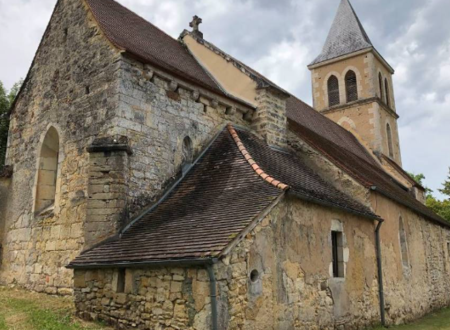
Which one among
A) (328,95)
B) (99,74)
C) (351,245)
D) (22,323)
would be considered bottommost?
(22,323)

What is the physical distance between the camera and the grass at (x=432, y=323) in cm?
1132

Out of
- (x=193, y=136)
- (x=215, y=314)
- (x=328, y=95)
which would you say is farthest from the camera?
(x=328, y=95)

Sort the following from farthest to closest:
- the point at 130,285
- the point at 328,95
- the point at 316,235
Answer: the point at 328,95 < the point at 316,235 < the point at 130,285

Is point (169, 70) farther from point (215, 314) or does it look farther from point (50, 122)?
point (215, 314)

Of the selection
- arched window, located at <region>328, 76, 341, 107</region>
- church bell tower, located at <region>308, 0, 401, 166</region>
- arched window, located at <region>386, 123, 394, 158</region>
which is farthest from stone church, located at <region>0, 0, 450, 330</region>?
arched window, located at <region>328, 76, 341, 107</region>

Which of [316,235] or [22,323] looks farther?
[316,235]

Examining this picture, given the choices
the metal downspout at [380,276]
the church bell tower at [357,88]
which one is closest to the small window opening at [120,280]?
the metal downspout at [380,276]

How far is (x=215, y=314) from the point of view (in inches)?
257

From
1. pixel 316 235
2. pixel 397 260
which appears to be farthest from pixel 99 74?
pixel 397 260

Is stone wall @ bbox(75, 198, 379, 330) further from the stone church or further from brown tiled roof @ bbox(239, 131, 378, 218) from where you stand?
brown tiled roof @ bbox(239, 131, 378, 218)

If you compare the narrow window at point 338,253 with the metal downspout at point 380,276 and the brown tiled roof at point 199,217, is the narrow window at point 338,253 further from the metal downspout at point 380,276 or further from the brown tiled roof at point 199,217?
the brown tiled roof at point 199,217

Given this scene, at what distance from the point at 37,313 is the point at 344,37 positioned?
21.7m

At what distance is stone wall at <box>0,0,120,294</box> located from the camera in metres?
9.55

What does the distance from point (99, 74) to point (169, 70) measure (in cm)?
150
